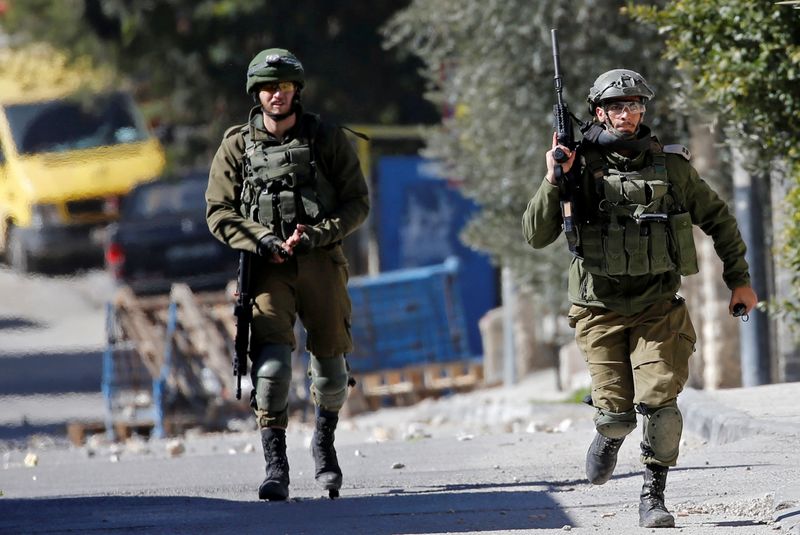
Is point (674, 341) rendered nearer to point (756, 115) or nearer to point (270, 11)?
point (756, 115)

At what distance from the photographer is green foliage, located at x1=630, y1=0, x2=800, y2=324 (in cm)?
904

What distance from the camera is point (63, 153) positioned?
25.7 metres

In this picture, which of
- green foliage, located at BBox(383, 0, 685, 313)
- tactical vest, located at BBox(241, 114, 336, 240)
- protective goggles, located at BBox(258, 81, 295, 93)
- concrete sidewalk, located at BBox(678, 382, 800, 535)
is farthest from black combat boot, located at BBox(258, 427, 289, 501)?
green foliage, located at BBox(383, 0, 685, 313)

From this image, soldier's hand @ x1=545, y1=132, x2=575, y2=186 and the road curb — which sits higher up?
soldier's hand @ x1=545, y1=132, x2=575, y2=186

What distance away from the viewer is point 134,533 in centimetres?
680

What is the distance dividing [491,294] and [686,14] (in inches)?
434

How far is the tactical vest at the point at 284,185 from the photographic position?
7.36 metres

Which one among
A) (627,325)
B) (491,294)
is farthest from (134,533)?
(491,294)

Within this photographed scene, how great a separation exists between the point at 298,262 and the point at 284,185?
33 centimetres

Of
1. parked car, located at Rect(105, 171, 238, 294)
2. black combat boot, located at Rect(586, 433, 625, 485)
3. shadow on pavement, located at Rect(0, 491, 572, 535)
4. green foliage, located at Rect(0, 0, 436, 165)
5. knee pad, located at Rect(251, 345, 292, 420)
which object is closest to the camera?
black combat boot, located at Rect(586, 433, 625, 485)

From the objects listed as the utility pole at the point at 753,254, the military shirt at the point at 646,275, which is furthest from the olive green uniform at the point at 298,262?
the utility pole at the point at 753,254

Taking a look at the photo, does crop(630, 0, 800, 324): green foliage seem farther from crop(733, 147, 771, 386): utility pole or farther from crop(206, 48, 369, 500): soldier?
crop(206, 48, 369, 500): soldier

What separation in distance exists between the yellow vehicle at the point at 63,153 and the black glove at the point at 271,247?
1810 centimetres

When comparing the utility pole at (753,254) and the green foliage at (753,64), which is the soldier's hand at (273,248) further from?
the utility pole at (753,254)
